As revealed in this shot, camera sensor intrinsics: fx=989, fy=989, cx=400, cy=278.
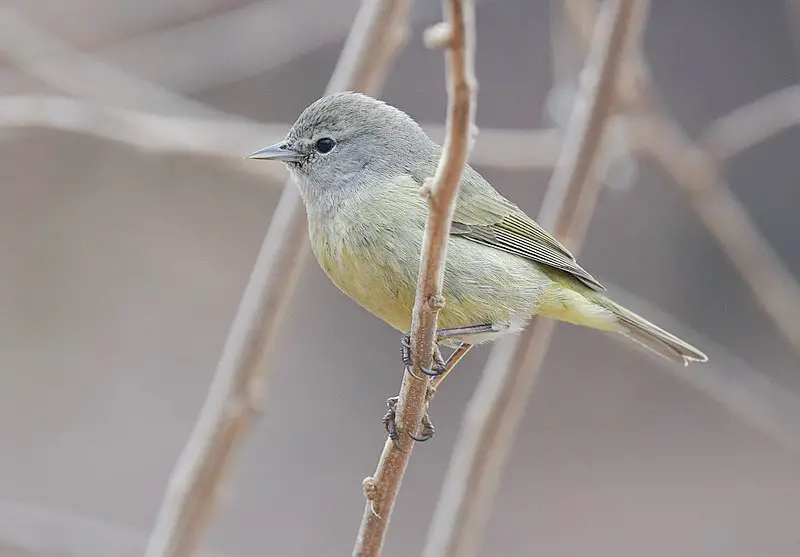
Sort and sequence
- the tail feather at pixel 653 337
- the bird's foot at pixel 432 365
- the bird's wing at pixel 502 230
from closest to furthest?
the bird's foot at pixel 432 365 < the bird's wing at pixel 502 230 < the tail feather at pixel 653 337

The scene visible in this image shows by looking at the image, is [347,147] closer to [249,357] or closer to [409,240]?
[409,240]

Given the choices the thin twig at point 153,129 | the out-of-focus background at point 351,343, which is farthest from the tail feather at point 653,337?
the out-of-focus background at point 351,343

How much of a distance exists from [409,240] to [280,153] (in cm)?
68

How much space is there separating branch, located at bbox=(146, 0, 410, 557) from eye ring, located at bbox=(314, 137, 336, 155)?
35cm

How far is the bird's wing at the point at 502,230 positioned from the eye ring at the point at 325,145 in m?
0.37

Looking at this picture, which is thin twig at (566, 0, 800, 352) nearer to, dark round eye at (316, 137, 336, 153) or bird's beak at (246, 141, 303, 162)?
dark round eye at (316, 137, 336, 153)

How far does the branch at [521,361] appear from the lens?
298 centimetres

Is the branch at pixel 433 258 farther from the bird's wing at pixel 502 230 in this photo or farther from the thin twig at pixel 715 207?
the thin twig at pixel 715 207

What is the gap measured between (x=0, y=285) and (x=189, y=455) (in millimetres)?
6309

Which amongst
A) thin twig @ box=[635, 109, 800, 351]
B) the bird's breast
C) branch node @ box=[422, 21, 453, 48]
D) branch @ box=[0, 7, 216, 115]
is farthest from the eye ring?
branch node @ box=[422, 21, 453, 48]

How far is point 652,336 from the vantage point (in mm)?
3600

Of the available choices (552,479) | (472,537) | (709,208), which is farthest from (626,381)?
(472,537)

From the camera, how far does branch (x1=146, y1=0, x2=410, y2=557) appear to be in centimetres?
286

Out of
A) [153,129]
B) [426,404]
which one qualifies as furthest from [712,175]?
[153,129]
